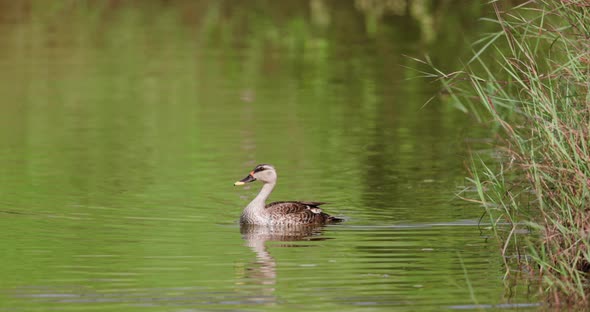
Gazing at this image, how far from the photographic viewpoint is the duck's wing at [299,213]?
13242 mm

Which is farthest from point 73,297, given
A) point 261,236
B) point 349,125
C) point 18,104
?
point 18,104

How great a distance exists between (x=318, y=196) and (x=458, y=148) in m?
3.19

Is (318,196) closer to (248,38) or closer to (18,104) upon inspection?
(18,104)

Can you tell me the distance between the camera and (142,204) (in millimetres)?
14102

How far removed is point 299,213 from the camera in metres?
13.3

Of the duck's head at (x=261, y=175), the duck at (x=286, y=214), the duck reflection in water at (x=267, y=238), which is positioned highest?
the duck's head at (x=261, y=175)

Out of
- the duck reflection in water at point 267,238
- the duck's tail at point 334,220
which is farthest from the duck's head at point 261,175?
the duck's tail at point 334,220

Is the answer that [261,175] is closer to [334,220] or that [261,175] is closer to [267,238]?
[334,220]

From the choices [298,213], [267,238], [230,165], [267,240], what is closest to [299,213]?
[298,213]

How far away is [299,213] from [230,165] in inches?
128

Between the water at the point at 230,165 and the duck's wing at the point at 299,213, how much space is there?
241mm

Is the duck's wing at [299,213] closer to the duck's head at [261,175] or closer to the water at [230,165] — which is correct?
the water at [230,165]

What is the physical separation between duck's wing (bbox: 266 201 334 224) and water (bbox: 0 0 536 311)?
24cm

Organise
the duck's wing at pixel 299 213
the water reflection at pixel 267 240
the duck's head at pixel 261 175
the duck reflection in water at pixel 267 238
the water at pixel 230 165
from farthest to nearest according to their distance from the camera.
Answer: the duck's head at pixel 261 175
the duck's wing at pixel 299 213
the duck reflection in water at pixel 267 238
the water reflection at pixel 267 240
the water at pixel 230 165
